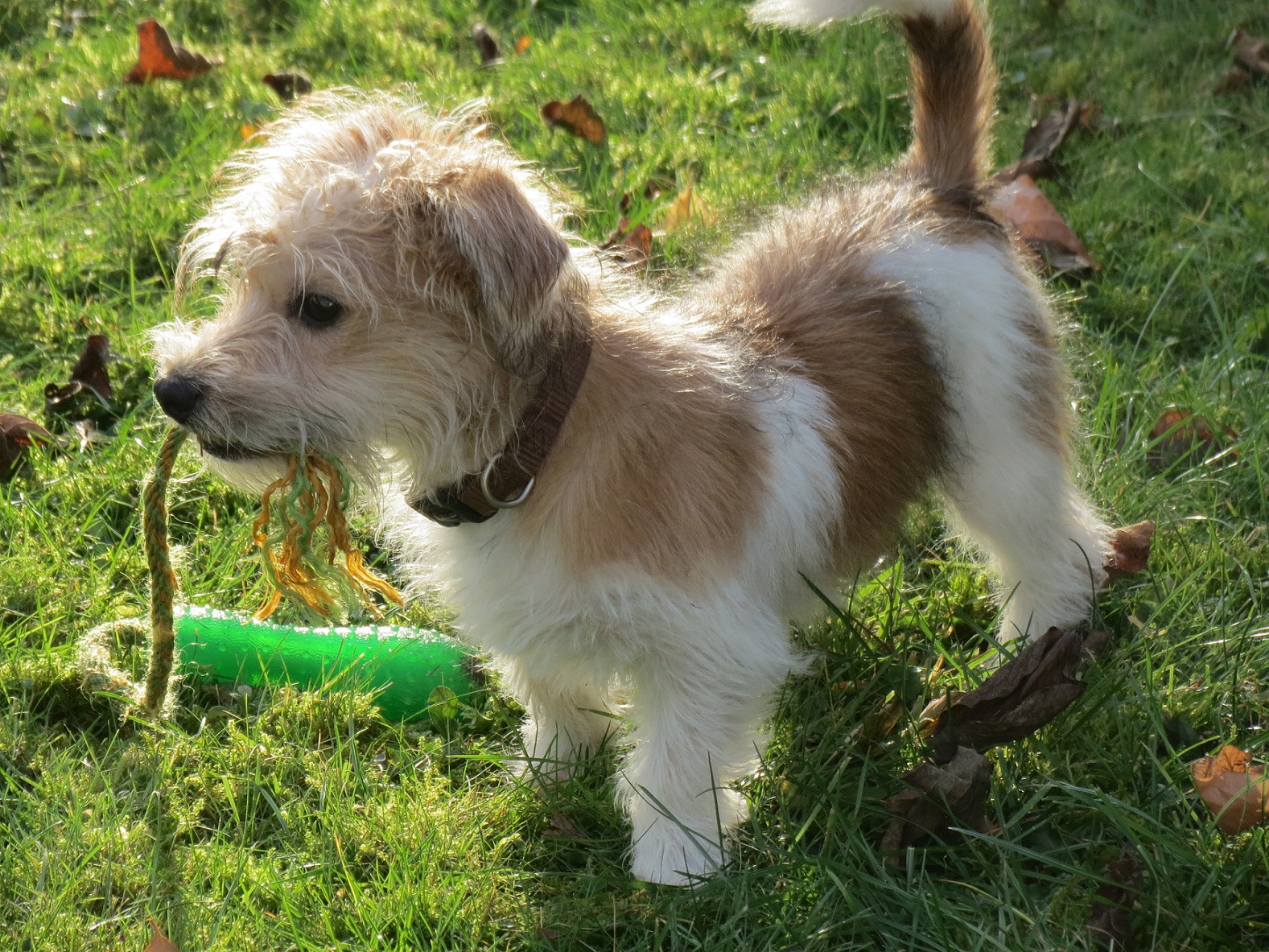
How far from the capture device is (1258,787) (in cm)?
247

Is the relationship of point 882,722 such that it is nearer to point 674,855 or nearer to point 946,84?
point 674,855

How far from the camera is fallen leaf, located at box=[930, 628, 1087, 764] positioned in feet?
8.79

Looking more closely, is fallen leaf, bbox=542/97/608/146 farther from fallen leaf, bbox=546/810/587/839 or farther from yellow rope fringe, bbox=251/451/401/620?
fallen leaf, bbox=546/810/587/839

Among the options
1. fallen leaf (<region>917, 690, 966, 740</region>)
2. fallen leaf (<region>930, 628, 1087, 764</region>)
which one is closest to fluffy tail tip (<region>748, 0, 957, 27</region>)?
fallen leaf (<region>930, 628, 1087, 764</region>)

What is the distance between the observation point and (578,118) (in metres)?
4.94

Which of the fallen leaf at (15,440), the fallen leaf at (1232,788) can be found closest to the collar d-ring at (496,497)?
the fallen leaf at (1232,788)

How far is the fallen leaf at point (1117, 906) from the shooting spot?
7.70 feet

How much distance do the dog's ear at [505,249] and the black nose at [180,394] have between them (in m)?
0.52

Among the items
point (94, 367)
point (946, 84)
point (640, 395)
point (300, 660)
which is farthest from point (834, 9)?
point (94, 367)

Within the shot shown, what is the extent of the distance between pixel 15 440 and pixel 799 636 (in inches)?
92.4

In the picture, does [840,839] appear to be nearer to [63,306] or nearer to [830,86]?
[63,306]

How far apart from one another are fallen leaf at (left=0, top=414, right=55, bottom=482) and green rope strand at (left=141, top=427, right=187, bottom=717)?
1.07 metres

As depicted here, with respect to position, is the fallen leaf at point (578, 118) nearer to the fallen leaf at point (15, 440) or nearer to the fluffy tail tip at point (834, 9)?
the fluffy tail tip at point (834, 9)

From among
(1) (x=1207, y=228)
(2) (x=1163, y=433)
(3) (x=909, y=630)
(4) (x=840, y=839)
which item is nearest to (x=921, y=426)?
(3) (x=909, y=630)
